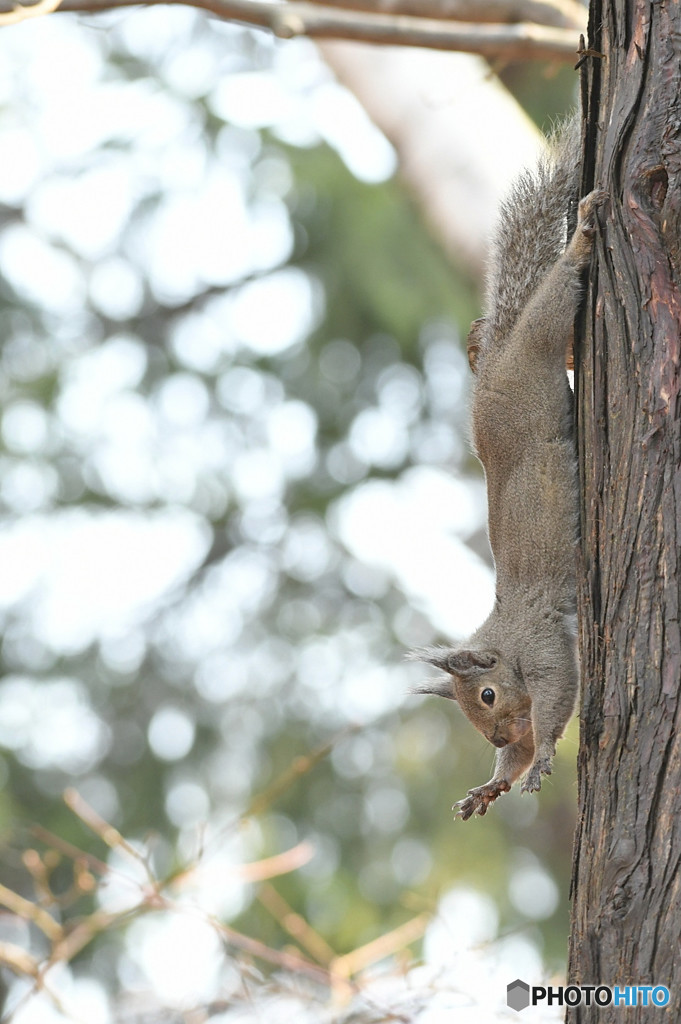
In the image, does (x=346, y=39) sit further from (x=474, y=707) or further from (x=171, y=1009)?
(x=171, y=1009)

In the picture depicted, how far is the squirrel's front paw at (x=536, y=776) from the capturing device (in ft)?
7.00

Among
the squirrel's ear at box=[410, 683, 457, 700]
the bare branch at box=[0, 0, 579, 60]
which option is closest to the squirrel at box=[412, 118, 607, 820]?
the squirrel's ear at box=[410, 683, 457, 700]

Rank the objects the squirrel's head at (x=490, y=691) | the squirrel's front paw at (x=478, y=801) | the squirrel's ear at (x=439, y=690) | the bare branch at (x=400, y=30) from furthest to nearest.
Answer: the bare branch at (x=400, y=30) < the squirrel's ear at (x=439, y=690) < the squirrel's head at (x=490, y=691) < the squirrel's front paw at (x=478, y=801)

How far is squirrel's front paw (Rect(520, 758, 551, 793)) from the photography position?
2135 mm

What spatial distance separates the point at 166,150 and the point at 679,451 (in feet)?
18.0

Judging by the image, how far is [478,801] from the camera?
2.44 meters

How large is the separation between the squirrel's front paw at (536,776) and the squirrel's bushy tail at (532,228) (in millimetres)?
876

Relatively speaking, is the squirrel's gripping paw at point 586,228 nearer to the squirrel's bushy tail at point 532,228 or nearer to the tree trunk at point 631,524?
the tree trunk at point 631,524

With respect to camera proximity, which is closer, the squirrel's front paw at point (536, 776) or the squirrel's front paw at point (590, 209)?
the squirrel's front paw at point (590, 209)

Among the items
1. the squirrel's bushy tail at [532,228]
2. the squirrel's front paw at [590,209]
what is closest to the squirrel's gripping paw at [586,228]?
the squirrel's front paw at [590,209]

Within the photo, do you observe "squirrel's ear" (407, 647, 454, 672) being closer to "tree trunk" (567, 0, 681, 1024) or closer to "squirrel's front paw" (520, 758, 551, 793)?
"squirrel's front paw" (520, 758, 551, 793)

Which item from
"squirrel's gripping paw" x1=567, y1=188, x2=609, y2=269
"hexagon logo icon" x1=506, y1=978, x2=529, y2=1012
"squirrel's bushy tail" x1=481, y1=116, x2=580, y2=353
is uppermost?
"squirrel's bushy tail" x1=481, y1=116, x2=580, y2=353

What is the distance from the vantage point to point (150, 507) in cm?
672

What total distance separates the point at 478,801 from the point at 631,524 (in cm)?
93
